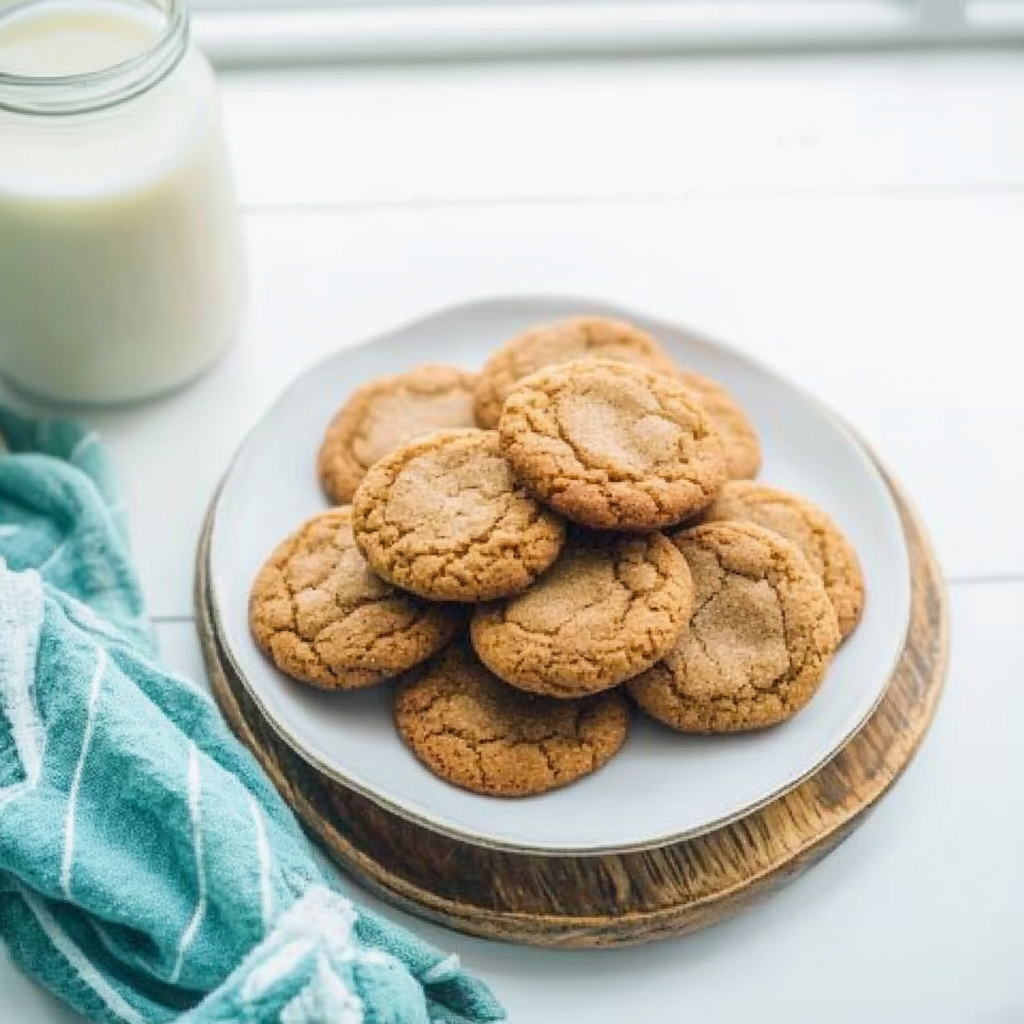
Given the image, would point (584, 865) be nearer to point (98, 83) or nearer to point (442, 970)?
point (442, 970)

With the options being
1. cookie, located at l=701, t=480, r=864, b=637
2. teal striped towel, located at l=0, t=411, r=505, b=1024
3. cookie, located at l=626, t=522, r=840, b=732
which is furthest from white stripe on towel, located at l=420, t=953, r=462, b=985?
cookie, located at l=701, t=480, r=864, b=637

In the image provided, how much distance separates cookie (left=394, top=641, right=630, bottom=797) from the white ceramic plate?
1 cm

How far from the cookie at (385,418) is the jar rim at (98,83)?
28 cm

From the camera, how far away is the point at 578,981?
3.40ft

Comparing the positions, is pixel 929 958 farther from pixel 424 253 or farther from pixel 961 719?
pixel 424 253

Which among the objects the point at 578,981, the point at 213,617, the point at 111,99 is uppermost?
the point at 111,99

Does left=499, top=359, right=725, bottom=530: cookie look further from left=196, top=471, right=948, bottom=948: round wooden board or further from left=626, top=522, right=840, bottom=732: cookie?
left=196, top=471, right=948, bottom=948: round wooden board

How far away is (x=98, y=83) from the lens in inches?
43.3

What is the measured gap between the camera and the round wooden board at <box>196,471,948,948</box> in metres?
1.03

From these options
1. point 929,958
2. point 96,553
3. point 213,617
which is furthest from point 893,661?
point 96,553

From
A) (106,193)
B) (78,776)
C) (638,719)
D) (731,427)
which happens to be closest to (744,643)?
(638,719)

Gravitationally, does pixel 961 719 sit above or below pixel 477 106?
below

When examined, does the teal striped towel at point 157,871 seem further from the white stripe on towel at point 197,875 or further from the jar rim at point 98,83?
the jar rim at point 98,83

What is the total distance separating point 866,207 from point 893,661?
57cm
